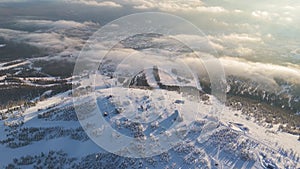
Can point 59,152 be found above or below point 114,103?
below

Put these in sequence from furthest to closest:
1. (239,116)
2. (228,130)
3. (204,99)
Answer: (204,99) → (239,116) → (228,130)

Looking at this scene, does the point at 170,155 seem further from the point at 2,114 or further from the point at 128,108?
the point at 2,114

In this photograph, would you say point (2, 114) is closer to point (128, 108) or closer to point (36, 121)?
point (36, 121)

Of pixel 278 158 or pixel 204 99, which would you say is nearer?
pixel 278 158

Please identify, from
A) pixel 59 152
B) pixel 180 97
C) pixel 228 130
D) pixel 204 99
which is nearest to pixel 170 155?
pixel 228 130

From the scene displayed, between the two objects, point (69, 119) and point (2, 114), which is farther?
point (2, 114)

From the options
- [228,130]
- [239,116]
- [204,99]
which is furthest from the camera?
[204,99]

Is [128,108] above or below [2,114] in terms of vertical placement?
above

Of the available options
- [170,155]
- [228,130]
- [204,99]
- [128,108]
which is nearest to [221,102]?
[204,99]

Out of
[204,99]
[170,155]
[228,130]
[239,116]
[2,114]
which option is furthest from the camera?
[204,99]
